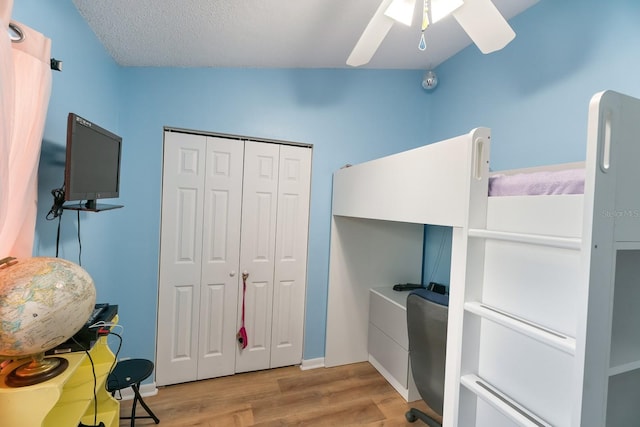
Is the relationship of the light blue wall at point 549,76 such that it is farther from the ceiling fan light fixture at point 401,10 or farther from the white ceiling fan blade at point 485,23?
the ceiling fan light fixture at point 401,10

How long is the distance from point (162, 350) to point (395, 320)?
6.26 ft

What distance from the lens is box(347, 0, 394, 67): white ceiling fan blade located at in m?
1.34

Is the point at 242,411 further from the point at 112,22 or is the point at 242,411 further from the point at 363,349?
the point at 112,22

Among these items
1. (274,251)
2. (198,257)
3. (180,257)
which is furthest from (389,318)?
(180,257)

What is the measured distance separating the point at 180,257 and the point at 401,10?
2198 mm

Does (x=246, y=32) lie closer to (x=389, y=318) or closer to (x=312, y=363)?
(x=389, y=318)

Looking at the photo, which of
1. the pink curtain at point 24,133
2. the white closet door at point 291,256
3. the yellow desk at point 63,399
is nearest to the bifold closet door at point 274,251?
the white closet door at point 291,256

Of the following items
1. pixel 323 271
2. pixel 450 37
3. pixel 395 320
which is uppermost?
pixel 450 37

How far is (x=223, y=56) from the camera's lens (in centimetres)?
211

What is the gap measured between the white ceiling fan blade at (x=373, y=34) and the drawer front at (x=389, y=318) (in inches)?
73.7

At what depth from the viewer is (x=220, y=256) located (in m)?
2.39

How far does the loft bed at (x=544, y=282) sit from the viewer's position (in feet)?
2.76

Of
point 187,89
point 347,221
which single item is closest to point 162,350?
point 347,221

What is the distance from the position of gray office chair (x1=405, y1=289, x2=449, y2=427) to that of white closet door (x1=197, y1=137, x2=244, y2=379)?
1473 mm
